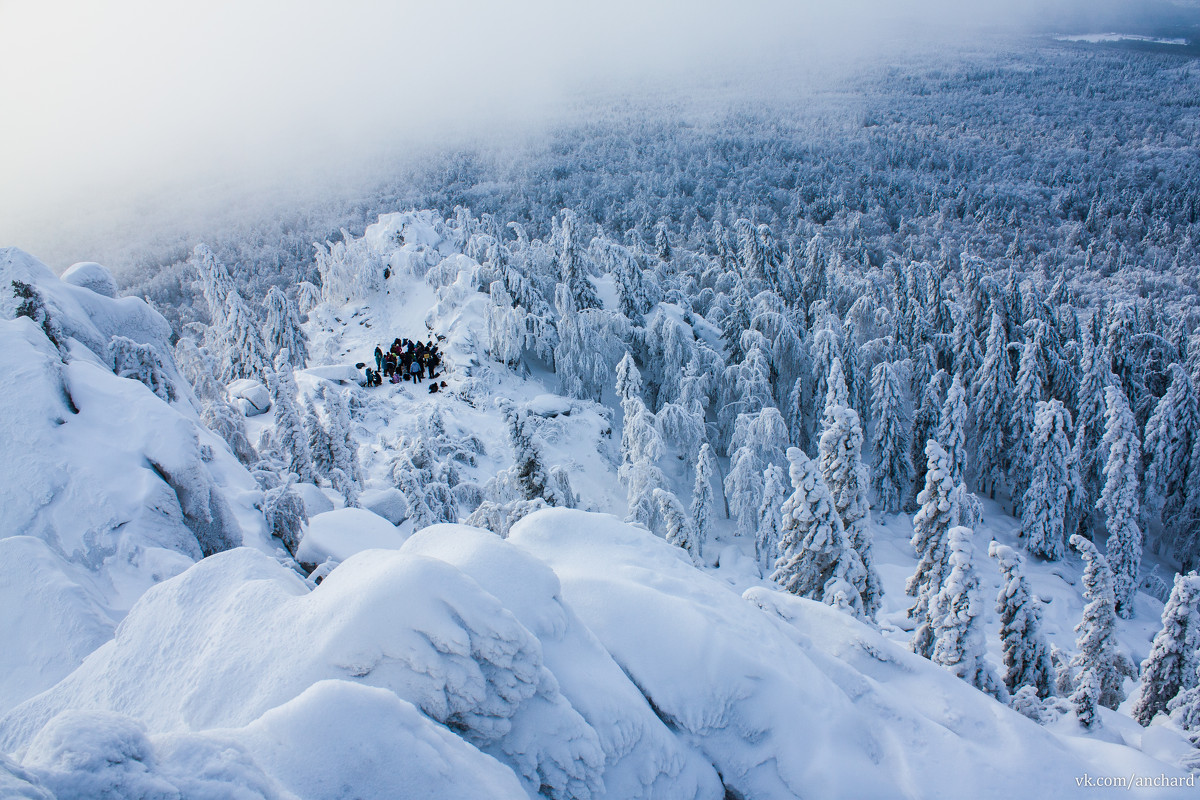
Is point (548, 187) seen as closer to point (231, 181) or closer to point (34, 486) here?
point (231, 181)

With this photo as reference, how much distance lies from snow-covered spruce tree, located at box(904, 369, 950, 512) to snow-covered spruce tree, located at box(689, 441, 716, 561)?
40.1 feet

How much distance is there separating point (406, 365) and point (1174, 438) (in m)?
38.2

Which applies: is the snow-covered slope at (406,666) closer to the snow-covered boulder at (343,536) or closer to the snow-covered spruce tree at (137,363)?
the snow-covered boulder at (343,536)

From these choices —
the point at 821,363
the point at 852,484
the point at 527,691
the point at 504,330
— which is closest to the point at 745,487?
the point at 852,484

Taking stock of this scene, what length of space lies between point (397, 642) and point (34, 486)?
7.96 m

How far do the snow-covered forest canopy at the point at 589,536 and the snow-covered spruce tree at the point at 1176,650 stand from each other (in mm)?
89

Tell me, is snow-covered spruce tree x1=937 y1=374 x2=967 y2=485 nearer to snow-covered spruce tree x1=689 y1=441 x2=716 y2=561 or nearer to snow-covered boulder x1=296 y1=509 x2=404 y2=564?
snow-covered spruce tree x1=689 y1=441 x2=716 y2=561

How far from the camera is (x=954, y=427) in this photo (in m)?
25.0

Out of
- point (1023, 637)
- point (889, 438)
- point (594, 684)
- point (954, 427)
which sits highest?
point (594, 684)

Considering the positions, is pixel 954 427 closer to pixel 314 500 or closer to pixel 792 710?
pixel 792 710

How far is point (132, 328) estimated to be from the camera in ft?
48.5

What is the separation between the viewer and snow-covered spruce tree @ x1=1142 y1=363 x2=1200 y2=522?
26188mm

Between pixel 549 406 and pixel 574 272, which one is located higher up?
pixel 574 272

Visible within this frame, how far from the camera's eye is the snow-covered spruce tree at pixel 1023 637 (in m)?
12.2
